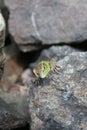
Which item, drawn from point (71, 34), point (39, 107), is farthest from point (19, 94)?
point (39, 107)

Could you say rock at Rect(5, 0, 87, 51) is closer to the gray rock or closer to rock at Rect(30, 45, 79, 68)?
rock at Rect(30, 45, 79, 68)

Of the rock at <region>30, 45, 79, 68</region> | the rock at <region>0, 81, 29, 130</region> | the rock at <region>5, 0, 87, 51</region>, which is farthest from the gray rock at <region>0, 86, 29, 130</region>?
the rock at <region>5, 0, 87, 51</region>

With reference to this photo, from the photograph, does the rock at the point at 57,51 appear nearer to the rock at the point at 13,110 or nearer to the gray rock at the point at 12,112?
the rock at the point at 13,110

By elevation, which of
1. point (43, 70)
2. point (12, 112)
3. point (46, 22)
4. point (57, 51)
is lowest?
point (57, 51)

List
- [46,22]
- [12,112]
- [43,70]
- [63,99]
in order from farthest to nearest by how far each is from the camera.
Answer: [46,22], [12,112], [43,70], [63,99]

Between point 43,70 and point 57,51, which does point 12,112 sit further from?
point 57,51

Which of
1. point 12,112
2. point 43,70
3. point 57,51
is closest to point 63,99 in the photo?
point 43,70

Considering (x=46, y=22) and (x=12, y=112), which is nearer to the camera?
(x=12, y=112)
